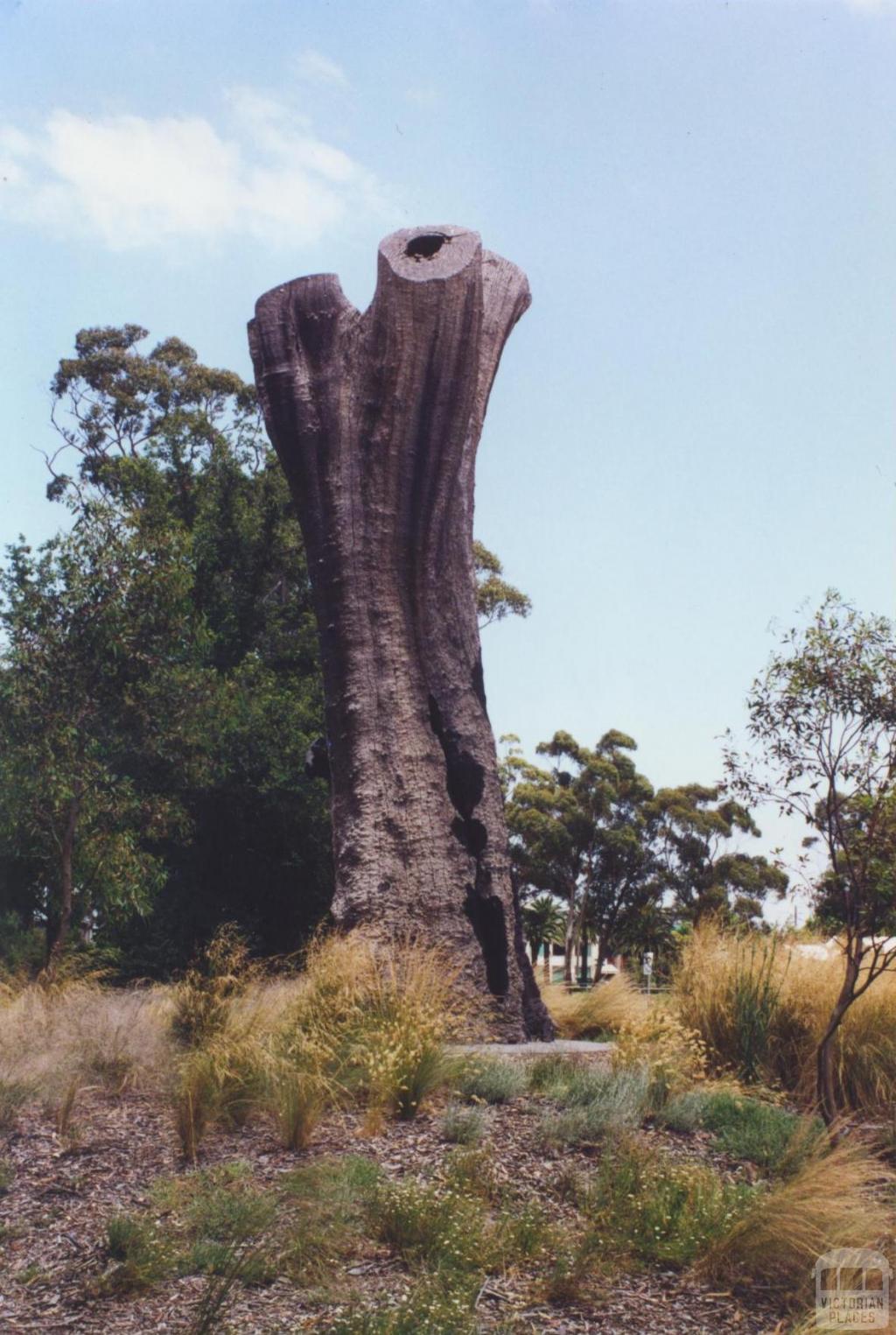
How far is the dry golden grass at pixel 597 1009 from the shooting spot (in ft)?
32.6

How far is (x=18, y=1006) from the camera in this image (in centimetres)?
924

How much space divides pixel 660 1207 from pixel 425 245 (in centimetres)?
713

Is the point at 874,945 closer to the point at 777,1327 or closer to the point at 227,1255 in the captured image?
the point at 777,1327

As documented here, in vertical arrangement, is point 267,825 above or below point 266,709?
below

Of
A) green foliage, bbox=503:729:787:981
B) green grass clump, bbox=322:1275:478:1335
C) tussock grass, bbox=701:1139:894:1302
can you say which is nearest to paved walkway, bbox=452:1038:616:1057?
tussock grass, bbox=701:1139:894:1302

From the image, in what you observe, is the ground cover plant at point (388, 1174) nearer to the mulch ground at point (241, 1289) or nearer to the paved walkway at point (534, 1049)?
the mulch ground at point (241, 1289)

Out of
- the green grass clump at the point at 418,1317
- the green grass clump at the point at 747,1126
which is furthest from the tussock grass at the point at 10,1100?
the green grass clump at the point at 747,1126

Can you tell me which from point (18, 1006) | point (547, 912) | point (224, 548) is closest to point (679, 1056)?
point (18, 1006)

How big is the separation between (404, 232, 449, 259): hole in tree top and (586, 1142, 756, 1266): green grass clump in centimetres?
669

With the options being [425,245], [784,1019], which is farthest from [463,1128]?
[425,245]

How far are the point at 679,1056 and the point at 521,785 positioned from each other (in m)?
27.1

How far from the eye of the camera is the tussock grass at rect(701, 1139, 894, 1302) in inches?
190

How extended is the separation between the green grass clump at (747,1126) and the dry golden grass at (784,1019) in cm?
105

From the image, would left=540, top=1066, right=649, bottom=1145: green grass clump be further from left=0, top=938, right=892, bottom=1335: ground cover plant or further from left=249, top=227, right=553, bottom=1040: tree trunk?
left=249, top=227, right=553, bottom=1040: tree trunk
